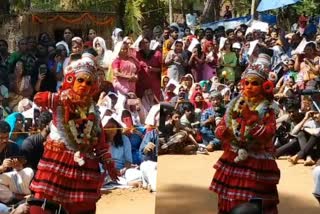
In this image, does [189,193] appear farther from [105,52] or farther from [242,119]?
[105,52]

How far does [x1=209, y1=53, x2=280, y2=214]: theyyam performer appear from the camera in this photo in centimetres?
250

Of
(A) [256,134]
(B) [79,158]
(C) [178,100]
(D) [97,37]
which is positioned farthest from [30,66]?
(A) [256,134]

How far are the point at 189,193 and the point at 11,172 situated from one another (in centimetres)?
94

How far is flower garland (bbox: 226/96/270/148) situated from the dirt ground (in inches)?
17.6

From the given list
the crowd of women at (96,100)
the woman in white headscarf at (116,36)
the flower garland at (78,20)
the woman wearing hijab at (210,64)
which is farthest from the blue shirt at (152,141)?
the flower garland at (78,20)

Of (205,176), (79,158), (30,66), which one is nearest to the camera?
(79,158)

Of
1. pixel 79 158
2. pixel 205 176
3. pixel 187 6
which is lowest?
pixel 205 176

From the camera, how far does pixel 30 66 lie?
3236 millimetres

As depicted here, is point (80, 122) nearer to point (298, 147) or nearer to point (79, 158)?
point (79, 158)

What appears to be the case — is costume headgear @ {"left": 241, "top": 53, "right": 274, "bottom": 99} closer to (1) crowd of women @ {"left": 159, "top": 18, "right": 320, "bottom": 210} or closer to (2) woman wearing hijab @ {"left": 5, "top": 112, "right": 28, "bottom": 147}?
(1) crowd of women @ {"left": 159, "top": 18, "right": 320, "bottom": 210}

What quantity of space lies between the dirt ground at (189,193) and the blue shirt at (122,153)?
16 centimetres

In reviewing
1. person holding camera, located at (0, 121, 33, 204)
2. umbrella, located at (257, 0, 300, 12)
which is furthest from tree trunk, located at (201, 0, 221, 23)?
person holding camera, located at (0, 121, 33, 204)

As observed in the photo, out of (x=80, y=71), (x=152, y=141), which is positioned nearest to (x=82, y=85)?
(x=80, y=71)

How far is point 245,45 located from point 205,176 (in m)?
0.75
